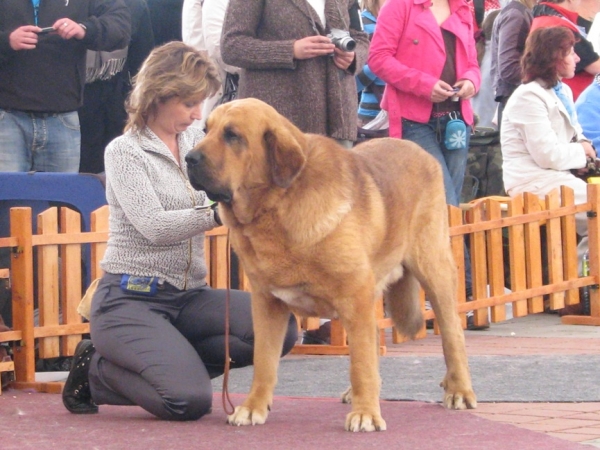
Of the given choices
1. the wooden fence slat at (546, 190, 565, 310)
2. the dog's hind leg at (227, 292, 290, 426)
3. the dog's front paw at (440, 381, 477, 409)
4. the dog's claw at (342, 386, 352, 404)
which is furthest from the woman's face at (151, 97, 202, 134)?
the wooden fence slat at (546, 190, 565, 310)

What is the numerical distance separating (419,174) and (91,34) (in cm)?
268

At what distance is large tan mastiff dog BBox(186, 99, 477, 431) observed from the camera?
4191 millimetres

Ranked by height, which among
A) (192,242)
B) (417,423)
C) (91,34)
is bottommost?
(417,423)

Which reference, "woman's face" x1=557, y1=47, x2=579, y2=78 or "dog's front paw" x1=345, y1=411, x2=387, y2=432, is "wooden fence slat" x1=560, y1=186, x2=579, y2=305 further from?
"dog's front paw" x1=345, y1=411, x2=387, y2=432

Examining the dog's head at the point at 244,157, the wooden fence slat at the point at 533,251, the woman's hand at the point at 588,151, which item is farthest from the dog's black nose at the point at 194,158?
the woman's hand at the point at 588,151

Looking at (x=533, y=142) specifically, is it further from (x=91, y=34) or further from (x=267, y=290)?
(x=267, y=290)

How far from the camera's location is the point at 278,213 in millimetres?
4289

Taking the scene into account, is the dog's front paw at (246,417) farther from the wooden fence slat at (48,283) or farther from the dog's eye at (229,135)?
the wooden fence slat at (48,283)

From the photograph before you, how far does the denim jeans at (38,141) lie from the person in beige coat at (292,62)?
110 cm

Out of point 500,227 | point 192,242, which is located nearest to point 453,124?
point 500,227

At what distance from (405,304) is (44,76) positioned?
2831 millimetres

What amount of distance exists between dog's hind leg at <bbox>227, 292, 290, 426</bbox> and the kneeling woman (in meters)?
0.23

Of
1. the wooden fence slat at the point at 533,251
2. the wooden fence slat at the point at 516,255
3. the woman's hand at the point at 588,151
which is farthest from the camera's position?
the woman's hand at the point at 588,151

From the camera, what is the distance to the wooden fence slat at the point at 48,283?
226 inches
